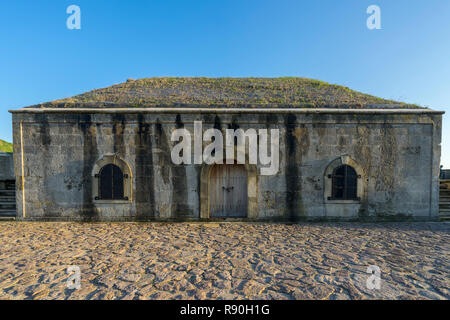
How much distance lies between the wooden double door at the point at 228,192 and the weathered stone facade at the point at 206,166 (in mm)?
289

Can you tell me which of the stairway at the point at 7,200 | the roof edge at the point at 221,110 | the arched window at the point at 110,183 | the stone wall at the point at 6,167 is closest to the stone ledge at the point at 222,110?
the roof edge at the point at 221,110

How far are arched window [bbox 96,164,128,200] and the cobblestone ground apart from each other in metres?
1.18

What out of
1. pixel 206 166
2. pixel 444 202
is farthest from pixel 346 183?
pixel 206 166

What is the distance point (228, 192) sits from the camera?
7176 millimetres

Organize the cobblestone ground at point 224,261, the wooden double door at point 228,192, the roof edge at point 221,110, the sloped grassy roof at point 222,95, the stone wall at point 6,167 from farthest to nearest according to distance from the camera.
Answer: the stone wall at point 6,167, the sloped grassy roof at point 222,95, the wooden double door at point 228,192, the roof edge at point 221,110, the cobblestone ground at point 224,261

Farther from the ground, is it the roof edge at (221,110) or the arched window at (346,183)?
the roof edge at (221,110)

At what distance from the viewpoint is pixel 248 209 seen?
6988mm

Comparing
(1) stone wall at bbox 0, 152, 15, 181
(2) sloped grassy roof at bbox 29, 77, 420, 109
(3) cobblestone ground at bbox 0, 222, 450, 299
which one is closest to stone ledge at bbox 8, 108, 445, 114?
(2) sloped grassy roof at bbox 29, 77, 420, 109

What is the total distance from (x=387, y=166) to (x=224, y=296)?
748cm

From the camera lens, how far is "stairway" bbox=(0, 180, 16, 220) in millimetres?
7188

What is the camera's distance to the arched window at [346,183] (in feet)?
23.0

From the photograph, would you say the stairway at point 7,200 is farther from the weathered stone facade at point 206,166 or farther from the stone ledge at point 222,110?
the stone ledge at point 222,110

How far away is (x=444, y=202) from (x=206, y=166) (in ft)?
31.5
